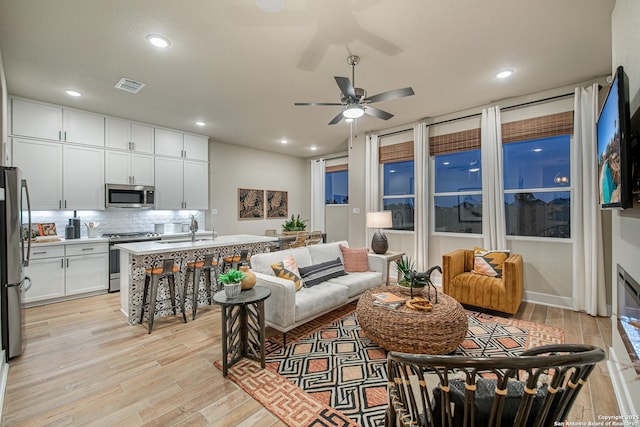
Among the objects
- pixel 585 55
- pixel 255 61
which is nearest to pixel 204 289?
pixel 255 61

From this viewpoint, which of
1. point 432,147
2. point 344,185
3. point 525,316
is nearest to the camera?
point 525,316

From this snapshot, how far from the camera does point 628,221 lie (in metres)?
1.85

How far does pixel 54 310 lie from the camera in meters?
3.72

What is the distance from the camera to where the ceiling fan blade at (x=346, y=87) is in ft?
7.97

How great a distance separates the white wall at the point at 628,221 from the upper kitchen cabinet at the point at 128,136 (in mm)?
6027

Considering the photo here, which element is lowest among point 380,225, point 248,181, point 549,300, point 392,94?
point 549,300

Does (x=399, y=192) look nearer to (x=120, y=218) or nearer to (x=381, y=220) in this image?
(x=381, y=220)

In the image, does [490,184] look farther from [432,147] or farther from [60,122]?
[60,122]

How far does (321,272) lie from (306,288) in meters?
0.34

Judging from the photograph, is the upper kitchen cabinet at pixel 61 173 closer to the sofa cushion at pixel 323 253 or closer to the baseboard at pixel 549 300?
the sofa cushion at pixel 323 253

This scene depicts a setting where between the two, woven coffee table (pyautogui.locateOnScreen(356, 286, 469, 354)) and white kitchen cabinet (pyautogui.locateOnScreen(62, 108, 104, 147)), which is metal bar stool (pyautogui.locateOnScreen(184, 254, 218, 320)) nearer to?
woven coffee table (pyautogui.locateOnScreen(356, 286, 469, 354))

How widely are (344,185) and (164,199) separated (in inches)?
170

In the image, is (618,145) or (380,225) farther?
(380,225)

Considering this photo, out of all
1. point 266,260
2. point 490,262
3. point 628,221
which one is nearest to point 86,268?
point 266,260
